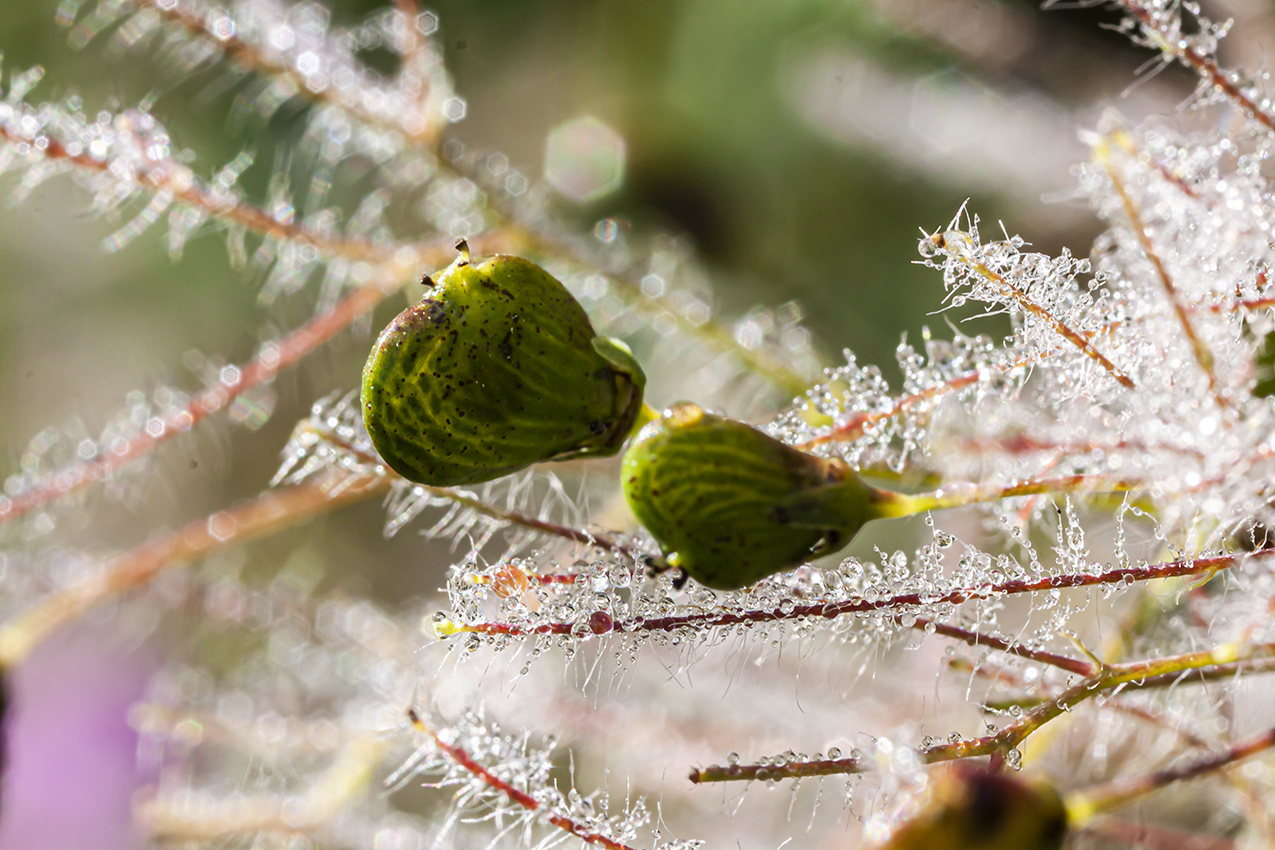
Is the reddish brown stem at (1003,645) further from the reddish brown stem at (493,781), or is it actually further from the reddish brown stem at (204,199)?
the reddish brown stem at (204,199)

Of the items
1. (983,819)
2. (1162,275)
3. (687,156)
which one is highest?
(687,156)

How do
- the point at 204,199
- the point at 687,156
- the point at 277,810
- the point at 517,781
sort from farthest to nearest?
the point at 687,156 → the point at 277,810 → the point at 204,199 → the point at 517,781

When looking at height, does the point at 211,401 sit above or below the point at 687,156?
below

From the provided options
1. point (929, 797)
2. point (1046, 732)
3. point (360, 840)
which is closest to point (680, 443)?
point (929, 797)

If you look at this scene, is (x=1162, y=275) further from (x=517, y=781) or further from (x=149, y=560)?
(x=149, y=560)

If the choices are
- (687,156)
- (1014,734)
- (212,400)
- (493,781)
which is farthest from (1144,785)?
(687,156)

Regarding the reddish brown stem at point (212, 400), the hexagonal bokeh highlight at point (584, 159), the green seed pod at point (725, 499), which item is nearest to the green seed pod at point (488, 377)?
the green seed pod at point (725, 499)

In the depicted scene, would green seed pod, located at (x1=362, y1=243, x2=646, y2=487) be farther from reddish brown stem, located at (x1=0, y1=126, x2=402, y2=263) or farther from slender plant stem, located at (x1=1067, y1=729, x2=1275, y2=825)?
reddish brown stem, located at (x1=0, y1=126, x2=402, y2=263)

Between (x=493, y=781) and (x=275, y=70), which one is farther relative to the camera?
(x=275, y=70)
